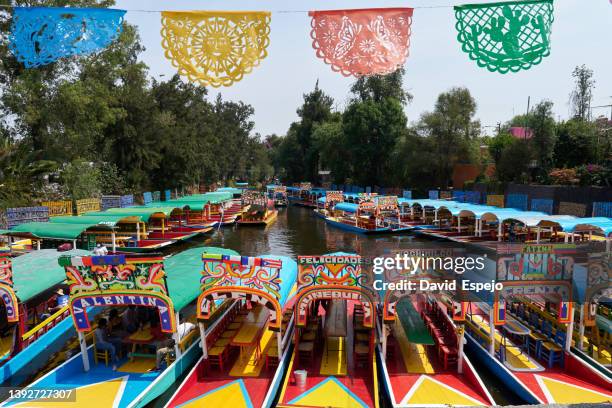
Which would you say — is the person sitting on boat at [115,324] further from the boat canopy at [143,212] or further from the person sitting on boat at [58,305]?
the boat canopy at [143,212]

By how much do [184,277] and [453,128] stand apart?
3473cm

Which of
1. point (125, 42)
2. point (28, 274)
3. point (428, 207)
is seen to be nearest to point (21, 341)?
point (28, 274)

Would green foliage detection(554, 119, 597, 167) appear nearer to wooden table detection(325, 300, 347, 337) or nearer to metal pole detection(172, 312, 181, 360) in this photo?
wooden table detection(325, 300, 347, 337)

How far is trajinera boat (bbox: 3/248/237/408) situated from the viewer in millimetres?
8012

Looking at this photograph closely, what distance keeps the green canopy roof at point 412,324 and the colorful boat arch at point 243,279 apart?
9.04ft

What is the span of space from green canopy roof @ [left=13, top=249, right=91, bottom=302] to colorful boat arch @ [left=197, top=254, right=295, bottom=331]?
4.44m

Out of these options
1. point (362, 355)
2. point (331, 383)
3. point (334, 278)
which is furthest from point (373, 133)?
point (331, 383)

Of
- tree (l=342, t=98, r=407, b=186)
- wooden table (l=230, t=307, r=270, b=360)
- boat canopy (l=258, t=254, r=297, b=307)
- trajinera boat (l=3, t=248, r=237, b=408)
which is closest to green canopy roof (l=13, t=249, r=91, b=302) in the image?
trajinera boat (l=3, t=248, r=237, b=408)

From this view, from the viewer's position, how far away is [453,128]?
39.7 metres

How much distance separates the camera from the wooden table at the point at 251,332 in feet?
30.3

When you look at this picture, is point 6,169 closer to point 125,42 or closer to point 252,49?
point 125,42

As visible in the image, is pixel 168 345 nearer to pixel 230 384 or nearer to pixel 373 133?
pixel 230 384

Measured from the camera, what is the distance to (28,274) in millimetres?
11062

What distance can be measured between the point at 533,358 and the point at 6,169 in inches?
1062
